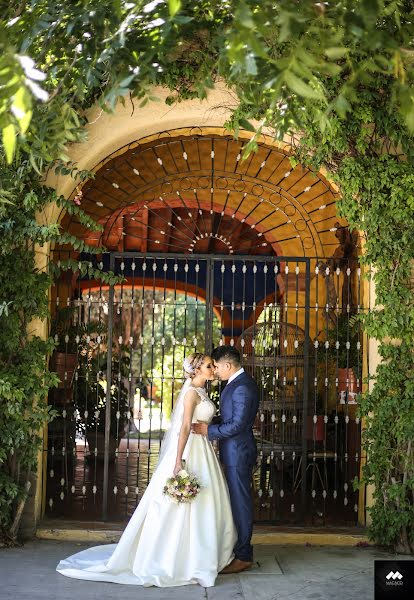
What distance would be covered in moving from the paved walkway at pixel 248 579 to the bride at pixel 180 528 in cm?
11


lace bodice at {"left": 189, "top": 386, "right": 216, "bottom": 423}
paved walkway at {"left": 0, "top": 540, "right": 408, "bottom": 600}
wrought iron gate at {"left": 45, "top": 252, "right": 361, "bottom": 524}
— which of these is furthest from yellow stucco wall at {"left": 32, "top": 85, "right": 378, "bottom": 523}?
lace bodice at {"left": 189, "top": 386, "right": 216, "bottom": 423}

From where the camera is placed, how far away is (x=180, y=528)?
20.7ft

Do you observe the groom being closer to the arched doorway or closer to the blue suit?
the blue suit

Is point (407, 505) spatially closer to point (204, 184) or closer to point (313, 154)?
point (313, 154)

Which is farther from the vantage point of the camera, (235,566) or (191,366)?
(191,366)

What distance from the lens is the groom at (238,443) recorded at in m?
6.58

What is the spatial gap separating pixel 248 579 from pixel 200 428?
1.18m

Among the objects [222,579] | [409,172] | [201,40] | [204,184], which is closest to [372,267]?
[409,172]

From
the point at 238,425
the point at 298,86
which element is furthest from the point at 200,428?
the point at 298,86

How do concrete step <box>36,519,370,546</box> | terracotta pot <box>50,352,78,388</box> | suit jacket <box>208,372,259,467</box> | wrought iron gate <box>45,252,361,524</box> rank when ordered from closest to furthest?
suit jacket <box>208,372,259,467</box> < concrete step <box>36,519,370,546</box> < wrought iron gate <box>45,252,361,524</box> < terracotta pot <box>50,352,78,388</box>

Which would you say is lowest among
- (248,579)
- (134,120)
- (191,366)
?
(248,579)

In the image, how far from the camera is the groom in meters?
6.58

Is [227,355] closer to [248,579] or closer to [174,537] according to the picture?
[174,537]

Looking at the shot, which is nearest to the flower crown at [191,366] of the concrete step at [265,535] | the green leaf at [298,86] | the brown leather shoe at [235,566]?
the brown leather shoe at [235,566]
